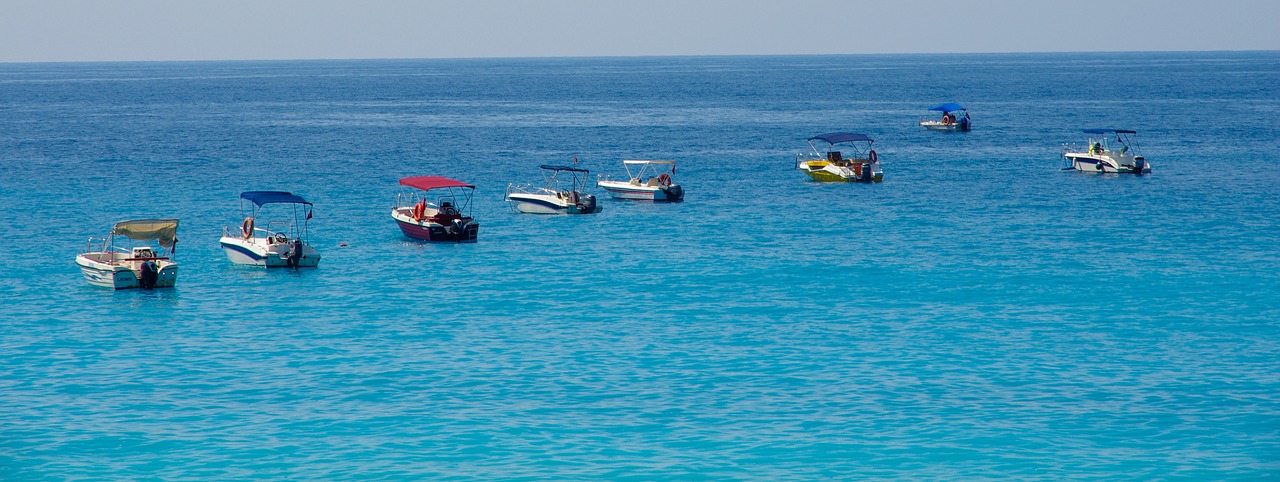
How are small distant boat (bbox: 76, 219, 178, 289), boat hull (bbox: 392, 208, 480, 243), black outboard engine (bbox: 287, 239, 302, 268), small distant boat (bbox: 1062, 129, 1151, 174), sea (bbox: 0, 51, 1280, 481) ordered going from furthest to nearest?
small distant boat (bbox: 1062, 129, 1151, 174), boat hull (bbox: 392, 208, 480, 243), black outboard engine (bbox: 287, 239, 302, 268), small distant boat (bbox: 76, 219, 178, 289), sea (bbox: 0, 51, 1280, 481)

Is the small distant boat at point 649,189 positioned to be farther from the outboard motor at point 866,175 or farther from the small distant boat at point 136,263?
the small distant boat at point 136,263

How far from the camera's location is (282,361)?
40219mm

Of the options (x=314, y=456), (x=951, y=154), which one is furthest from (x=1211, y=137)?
(x=314, y=456)

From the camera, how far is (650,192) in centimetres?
8181

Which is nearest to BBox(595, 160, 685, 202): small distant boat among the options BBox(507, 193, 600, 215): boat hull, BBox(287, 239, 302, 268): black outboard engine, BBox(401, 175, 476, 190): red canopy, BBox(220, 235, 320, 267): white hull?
BBox(507, 193, 600, 215): boat hull

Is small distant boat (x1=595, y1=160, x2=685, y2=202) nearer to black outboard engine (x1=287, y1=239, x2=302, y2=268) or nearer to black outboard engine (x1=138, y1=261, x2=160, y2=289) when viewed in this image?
black outboard engine (x1=287, y1=239, x2=302, y2=268)

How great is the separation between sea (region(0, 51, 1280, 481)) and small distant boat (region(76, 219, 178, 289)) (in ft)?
2.10

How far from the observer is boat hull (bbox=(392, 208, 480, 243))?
6519 cm

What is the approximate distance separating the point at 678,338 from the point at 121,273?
23035mm

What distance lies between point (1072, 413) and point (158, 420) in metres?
23.3

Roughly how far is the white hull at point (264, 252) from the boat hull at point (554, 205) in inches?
807

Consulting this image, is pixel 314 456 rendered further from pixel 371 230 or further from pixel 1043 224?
pixel 1043 224

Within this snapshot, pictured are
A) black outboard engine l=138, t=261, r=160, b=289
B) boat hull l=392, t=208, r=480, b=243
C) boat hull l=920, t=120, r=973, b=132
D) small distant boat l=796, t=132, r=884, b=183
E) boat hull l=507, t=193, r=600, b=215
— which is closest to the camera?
black outboard engine l=138, t=261, r=160, b=289

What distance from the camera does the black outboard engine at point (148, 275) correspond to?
169 ft
